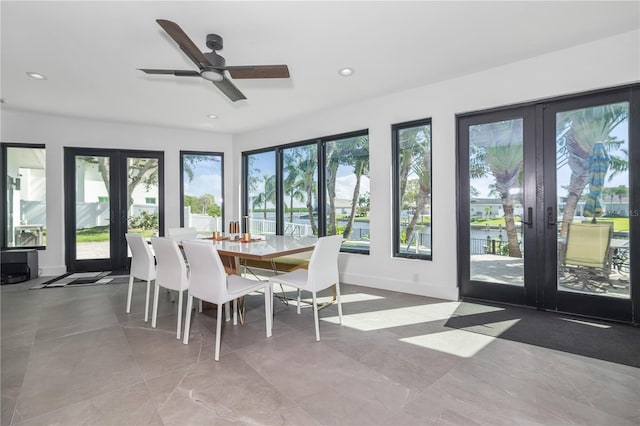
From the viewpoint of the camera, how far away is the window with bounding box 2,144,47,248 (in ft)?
17.1

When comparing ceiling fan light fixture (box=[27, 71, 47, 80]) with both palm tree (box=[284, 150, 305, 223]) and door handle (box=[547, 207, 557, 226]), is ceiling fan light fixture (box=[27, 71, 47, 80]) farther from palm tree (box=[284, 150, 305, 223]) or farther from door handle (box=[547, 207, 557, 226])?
door handle (box=[547, 207, 557, 226])

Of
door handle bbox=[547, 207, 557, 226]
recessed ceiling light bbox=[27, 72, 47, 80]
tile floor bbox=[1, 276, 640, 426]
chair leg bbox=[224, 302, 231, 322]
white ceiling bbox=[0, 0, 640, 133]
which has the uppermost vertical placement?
recessed ceiling light bbox=[27, 72, 47, 80]

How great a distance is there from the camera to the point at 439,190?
3.89 m

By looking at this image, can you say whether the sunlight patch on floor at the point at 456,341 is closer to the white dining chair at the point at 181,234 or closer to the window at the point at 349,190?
the window at the point at 349,190

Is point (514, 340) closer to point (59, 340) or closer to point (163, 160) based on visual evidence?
point (59, 340)

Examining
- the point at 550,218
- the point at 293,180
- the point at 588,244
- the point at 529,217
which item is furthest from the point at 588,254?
the point at 293,180

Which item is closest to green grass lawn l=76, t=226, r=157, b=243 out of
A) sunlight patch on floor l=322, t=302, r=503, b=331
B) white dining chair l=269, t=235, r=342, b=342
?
white dining chair l=269, t=235, r=342, b=342

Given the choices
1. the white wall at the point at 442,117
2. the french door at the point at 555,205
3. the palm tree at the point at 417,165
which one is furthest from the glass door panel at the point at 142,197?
the french door at the point at 555,205

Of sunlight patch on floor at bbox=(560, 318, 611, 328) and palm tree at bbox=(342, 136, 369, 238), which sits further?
palm tree at bbox=(342, 136, 369, 238)

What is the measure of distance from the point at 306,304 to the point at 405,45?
291 cm

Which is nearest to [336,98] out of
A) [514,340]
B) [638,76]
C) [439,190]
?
[439,190]

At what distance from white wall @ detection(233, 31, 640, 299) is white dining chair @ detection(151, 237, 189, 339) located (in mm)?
2536

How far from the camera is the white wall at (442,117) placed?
2.95m

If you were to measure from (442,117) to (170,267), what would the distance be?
3488 mm
